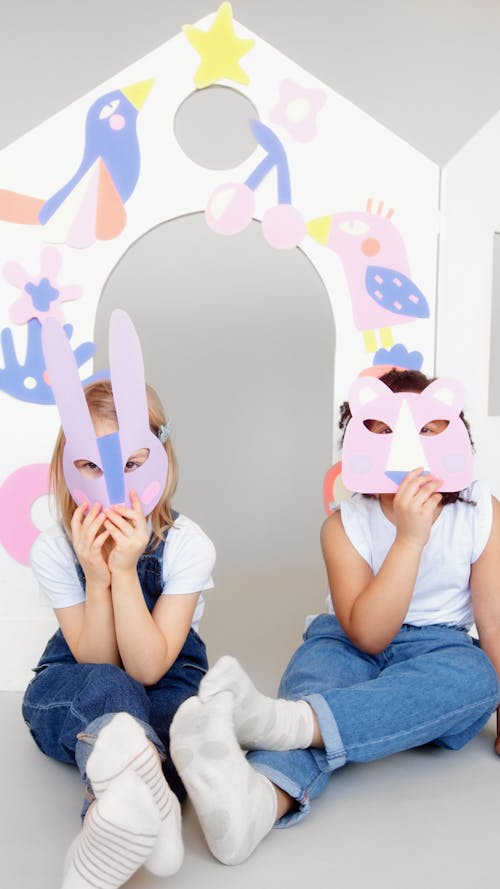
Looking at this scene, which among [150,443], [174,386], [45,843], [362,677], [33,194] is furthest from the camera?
[174,386]

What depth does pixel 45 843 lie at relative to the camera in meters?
1.14

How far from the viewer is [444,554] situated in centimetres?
150

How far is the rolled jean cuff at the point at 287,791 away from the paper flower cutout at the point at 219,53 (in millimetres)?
1283

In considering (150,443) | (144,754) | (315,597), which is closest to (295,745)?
(144,754)

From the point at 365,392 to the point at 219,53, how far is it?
2.58ft

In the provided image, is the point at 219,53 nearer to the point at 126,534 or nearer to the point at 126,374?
the point at 126,374

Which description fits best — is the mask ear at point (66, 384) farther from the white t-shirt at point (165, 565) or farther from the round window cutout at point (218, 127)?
the round window cutout at point (218, 127)

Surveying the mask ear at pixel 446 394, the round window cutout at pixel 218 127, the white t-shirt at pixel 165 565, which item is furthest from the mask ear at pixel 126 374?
the round window cutout at pixel 218 127

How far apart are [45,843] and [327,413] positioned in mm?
1923

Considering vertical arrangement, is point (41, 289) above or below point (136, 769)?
above

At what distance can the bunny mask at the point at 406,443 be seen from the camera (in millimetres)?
1457

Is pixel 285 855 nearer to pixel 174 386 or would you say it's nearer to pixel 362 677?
pixel 362 677

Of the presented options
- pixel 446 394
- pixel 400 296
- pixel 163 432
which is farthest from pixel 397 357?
pixel 163 432

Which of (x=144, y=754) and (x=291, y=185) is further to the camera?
(x=291, y=185)
